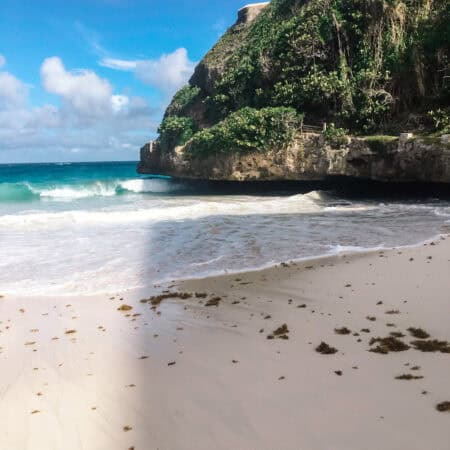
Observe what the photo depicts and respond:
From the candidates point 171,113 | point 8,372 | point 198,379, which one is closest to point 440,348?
point 198,379

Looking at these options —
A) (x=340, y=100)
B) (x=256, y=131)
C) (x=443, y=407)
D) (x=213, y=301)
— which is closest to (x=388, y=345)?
(x=443, y=407)

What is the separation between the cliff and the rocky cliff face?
0.04 m

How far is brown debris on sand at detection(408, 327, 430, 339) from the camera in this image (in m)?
4.15

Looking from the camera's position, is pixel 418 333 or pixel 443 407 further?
pixel 418 333

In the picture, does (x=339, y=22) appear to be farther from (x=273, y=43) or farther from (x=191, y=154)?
(x=191, y=154)

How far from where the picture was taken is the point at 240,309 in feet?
18.0

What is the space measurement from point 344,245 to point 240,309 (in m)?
4.25

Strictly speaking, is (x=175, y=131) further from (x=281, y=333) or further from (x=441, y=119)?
(x=281, y=333)

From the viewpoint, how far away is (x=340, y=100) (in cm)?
1800

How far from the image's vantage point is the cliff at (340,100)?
52.2 ft

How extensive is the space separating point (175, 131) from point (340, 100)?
10.00 m

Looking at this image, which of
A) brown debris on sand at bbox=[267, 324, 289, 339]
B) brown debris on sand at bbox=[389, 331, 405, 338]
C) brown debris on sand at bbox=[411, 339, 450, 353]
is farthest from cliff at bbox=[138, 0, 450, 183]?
brown debris on sand at bbox=[267, 324, 289, 339]

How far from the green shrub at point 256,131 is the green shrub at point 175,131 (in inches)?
161

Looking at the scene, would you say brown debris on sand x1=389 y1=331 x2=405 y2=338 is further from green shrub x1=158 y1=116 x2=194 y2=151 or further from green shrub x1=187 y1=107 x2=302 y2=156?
green shrub x1=158 y1=116 x2=194 y2=151
